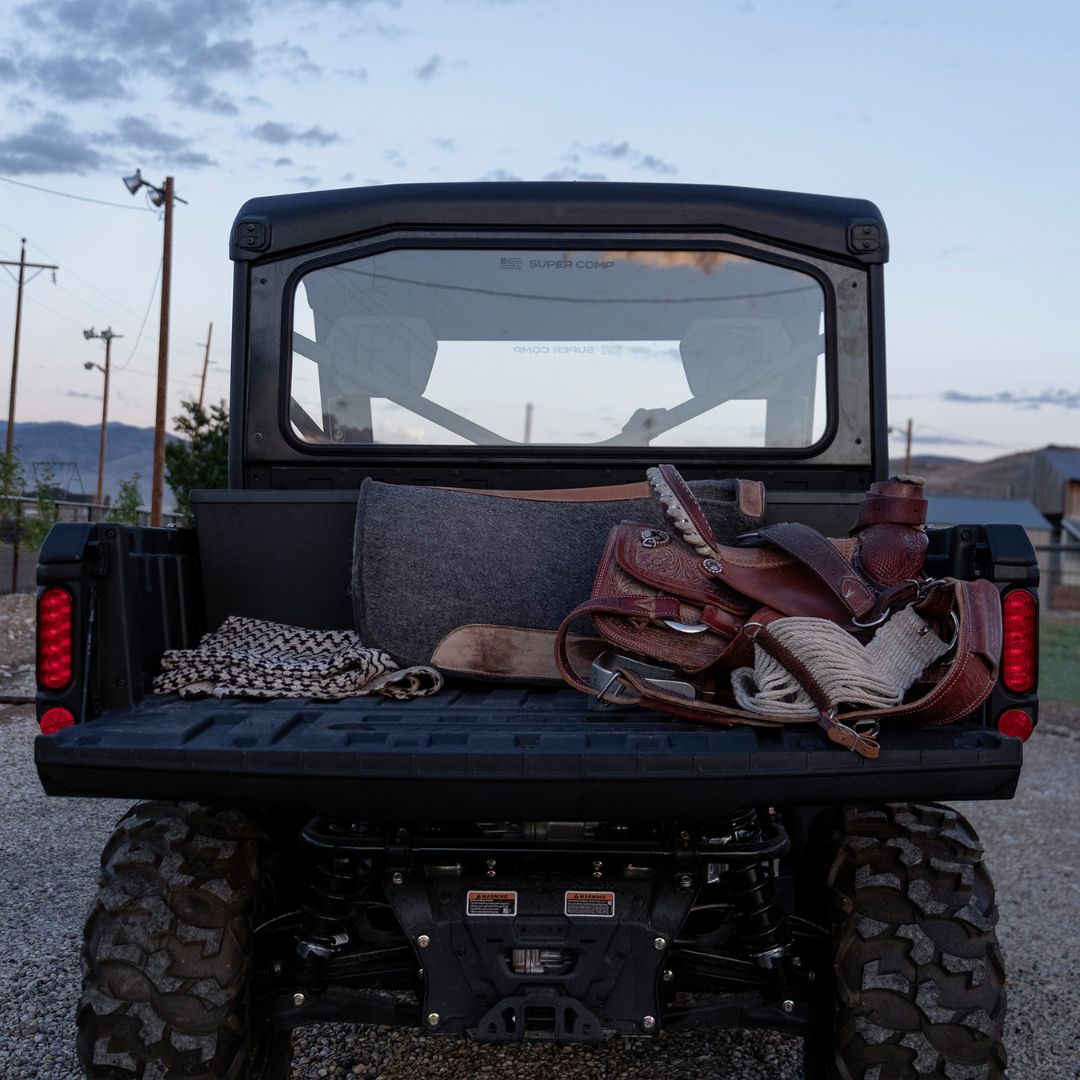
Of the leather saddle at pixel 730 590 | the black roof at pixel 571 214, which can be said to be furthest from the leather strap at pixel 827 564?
the black roof at pixel 571 214

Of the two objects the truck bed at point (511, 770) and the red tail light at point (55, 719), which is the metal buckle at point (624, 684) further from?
the red tail light at point (55, 719)

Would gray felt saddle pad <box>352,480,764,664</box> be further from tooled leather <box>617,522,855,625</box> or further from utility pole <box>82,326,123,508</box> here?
utility pole <box>82,326,123,508</box>

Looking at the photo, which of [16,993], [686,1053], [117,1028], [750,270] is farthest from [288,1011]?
[750,270]

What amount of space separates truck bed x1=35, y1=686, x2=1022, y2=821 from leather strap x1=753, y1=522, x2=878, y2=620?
0.35m

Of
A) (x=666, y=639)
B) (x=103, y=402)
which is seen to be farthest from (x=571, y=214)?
(x=103, y=402)

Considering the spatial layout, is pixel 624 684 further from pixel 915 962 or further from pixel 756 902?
pixel 915 962

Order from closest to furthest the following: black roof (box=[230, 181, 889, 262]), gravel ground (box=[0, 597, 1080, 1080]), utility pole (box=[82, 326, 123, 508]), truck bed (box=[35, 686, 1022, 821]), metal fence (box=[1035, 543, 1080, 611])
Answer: truck bed (box=[35, 686, 1022, 821]) → gravel ground (box=[0, 597, 1080, 1080]) → black roof (box=[230, 181, 889, 262]) → metal fence (box=[1035, 543, 1080, 611]) → utility pole (box=[82, 326, 123, 508])

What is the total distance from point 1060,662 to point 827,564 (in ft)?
47.8

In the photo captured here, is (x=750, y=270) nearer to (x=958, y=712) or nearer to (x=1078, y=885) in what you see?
(x=958, y=712)

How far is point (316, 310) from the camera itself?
3.88 m

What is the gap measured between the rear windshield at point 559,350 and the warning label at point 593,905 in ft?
5.72

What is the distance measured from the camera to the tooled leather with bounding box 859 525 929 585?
2805 millimetres

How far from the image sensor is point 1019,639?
2.58 m

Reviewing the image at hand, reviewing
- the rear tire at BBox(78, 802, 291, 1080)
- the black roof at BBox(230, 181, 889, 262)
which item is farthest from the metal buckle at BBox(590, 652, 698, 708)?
the black roof at BBox(230, 181, 889, 262)
